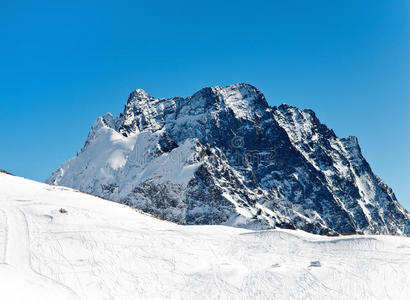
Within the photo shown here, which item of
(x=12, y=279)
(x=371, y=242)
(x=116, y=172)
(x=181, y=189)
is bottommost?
(x=12, y=279)

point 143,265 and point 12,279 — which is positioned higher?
point 143,265

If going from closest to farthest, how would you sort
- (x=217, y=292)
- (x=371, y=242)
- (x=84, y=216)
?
(x=217, y=292)
(x=371, y=242)
(x=84, y=216)

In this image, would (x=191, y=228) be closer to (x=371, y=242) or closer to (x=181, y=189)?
(x=371, y=242)

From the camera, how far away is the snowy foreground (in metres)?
26.3

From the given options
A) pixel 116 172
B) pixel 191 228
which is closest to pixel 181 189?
pixel 116 172

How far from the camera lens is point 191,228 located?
39.1m

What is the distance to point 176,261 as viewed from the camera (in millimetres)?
30719

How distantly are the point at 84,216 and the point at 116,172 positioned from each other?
6386 inches

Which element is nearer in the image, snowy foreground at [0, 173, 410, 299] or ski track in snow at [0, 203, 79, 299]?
ski track in snow at [0, 203, 79, 299]

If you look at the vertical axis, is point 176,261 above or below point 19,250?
above

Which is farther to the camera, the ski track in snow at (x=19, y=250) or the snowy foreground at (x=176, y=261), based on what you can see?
the snowy foreground at (x=176, y=261)

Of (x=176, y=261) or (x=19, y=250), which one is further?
(x=176, y=261)

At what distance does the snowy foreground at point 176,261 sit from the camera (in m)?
26.3

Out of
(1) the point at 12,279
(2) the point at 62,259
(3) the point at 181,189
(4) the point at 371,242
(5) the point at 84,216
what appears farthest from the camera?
(3) the point at 181,189
